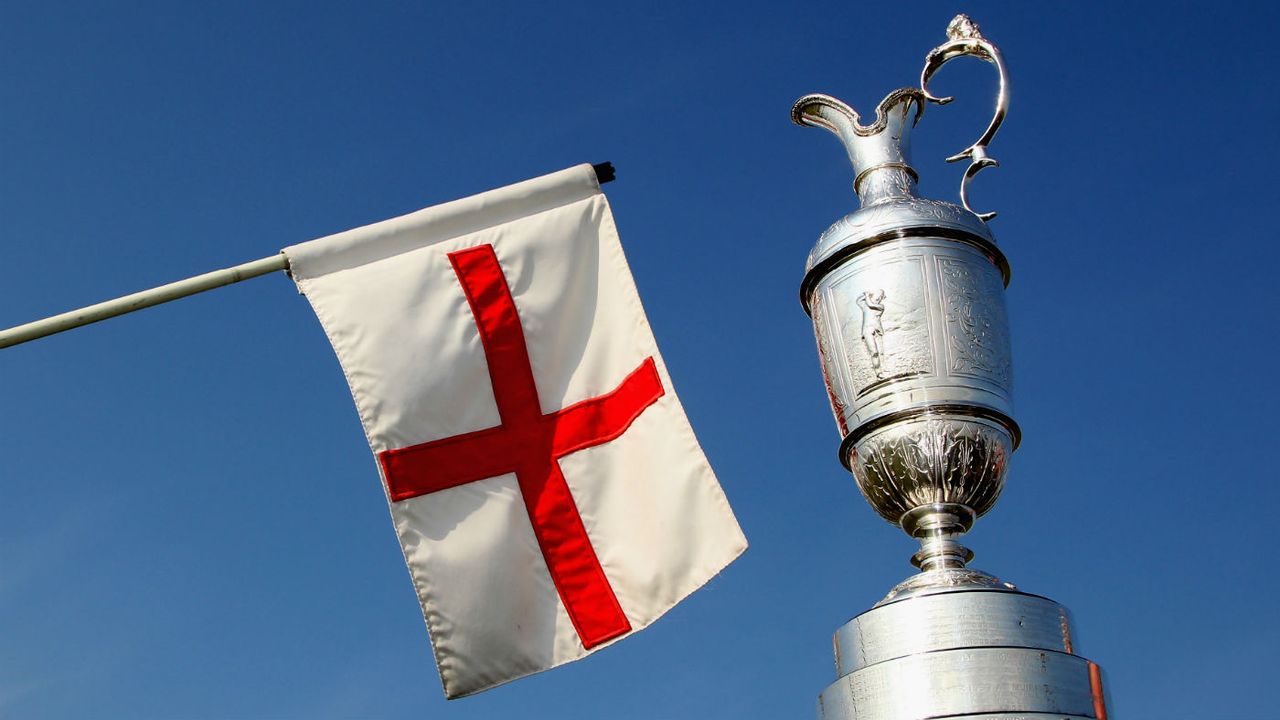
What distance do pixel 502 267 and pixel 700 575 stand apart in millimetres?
1562

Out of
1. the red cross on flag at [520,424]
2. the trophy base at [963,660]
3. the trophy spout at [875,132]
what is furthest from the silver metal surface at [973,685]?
the trophy spout at [875,132]

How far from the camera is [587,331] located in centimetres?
574

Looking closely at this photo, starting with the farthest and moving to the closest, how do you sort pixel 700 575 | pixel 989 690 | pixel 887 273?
1. pixel 700 575
2. pixel 887 273
3. pixel 989 690

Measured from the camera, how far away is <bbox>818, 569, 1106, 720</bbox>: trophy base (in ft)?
13.3

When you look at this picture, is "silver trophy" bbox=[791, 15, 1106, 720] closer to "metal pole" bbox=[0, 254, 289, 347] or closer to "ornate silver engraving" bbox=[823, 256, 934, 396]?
"ornate silver engraving" bbox=[823, 256, 934, 396]

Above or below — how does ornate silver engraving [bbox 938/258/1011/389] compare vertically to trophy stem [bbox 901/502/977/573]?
above

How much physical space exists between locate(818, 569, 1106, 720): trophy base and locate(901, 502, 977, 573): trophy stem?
0.26 feet

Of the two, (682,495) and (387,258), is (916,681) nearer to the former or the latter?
(682,495)

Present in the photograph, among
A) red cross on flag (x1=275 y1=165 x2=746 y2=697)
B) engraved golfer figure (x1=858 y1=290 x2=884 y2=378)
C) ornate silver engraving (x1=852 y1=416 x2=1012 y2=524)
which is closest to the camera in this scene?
ornate silver engraving (x1=852 y1=416 x2=1012 y2=524)

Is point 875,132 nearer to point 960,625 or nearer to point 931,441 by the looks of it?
point 931,441

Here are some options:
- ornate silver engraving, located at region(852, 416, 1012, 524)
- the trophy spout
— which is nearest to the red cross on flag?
ornate silver engraving, located at region(852, 416, 1012, 524)

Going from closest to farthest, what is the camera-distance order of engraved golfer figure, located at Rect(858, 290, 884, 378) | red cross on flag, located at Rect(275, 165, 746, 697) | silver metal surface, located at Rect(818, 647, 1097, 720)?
silver metal surface, located at Rect(818, 647, 1097, 720) < engraved golfer figure, located at Rect(858, 290, 884, 378) < red cross on flag, located at Rect(275, 165, 746, 697)

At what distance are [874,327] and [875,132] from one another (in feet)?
3.09

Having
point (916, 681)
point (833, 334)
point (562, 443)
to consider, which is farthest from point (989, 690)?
point (562, 443)
